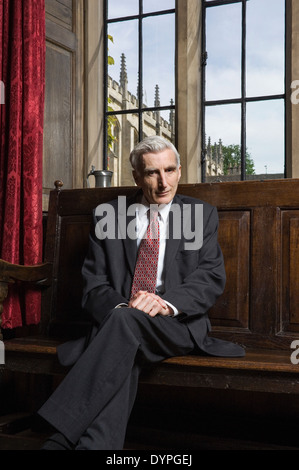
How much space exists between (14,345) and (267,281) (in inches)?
47.5

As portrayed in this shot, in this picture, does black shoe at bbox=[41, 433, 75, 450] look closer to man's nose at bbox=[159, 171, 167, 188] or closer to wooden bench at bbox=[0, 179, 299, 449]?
wooden bench at bbox=[0, 179, 299, 449]

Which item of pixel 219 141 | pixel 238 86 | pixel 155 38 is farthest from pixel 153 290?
pixel 155 38

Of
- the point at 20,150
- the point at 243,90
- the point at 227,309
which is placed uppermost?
the point at 243,90

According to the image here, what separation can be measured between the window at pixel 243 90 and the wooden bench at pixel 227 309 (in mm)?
958

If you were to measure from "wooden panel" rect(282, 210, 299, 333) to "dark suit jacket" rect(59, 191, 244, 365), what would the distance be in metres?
0.33

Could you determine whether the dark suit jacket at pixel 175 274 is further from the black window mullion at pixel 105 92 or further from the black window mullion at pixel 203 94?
the black window mullion at pixel 105 92

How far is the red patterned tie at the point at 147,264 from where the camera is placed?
2.50 meters

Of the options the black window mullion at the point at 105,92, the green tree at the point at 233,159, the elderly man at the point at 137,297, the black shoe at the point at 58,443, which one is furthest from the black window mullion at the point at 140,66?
the black shoe at the point at 58,443

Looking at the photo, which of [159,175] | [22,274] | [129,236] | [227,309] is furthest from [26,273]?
[227,309]

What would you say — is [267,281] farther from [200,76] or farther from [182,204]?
[200,76]

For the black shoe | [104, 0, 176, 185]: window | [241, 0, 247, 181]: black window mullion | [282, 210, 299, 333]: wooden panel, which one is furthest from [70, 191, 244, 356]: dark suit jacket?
[104, 0, 176, 185]: window

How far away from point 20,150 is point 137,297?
1.42 m

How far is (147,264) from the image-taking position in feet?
8.29

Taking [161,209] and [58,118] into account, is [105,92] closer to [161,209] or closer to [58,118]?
[58,118]
